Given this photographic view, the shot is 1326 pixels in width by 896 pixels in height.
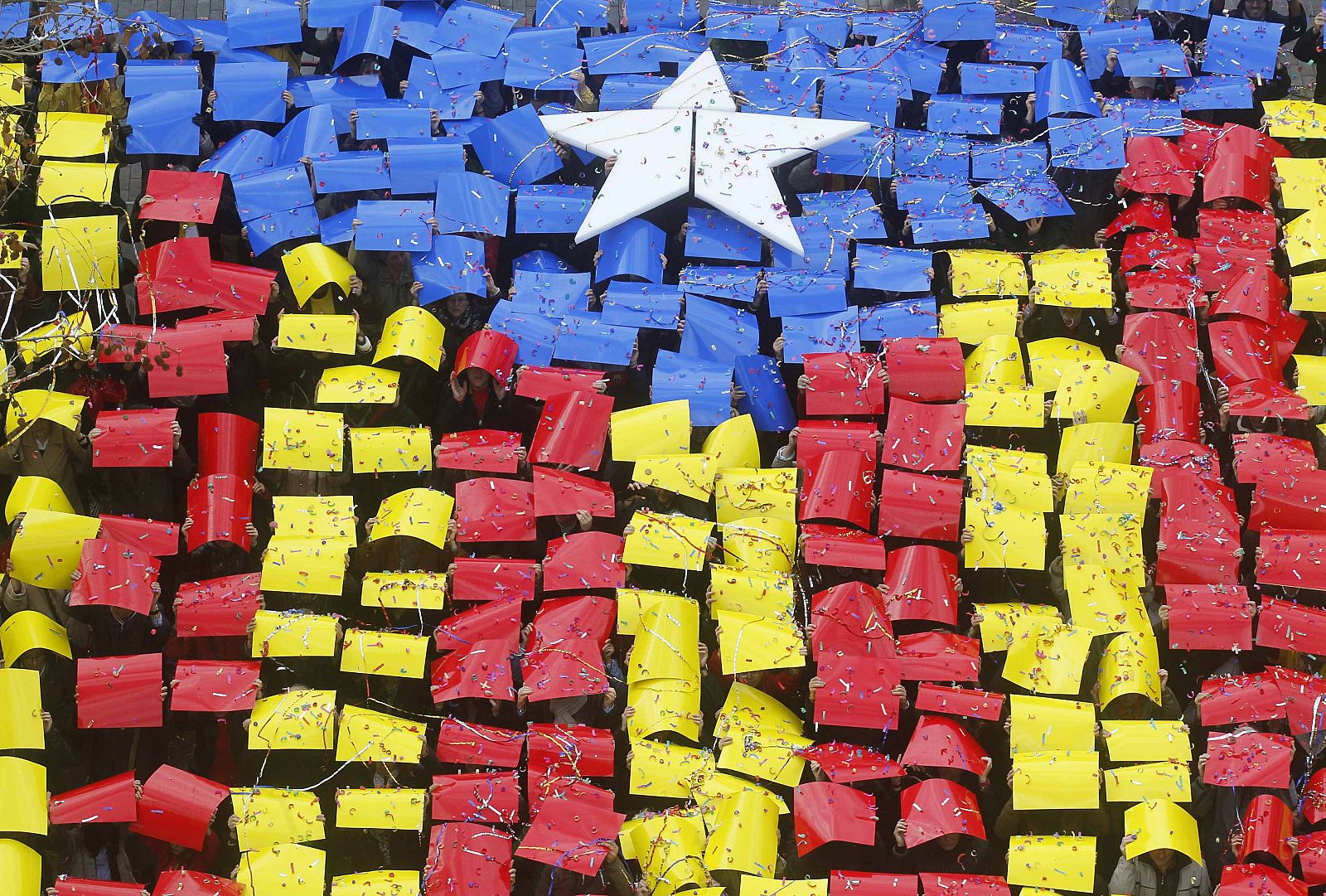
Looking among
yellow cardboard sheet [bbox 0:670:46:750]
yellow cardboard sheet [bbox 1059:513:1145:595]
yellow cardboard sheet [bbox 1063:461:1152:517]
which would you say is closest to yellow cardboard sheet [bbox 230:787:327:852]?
yellow cardboard sheet [bbox 0:670:46:750]

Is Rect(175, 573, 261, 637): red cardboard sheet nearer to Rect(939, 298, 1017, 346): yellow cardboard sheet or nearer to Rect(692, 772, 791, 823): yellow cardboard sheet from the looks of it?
Rect(692, 772, 791, 823): yellow cardboard sheet

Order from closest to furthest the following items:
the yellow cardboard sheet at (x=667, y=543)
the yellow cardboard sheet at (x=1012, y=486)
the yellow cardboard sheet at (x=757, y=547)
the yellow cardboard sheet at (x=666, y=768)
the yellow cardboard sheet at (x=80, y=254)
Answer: the yellow cardboard sheet at (x=666, y=768) → the yellow cardboard sheet at (x=667, y=543) → the yellow cardboard sheet at (x=757, y=547) → the yellow cardboard sheet at (x=1012, y=486) → the yellow cardboard sheet at (x=80, y=254)

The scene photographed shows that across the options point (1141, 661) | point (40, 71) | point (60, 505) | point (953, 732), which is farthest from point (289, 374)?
point (1141, 661)

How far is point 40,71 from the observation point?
31.0ft

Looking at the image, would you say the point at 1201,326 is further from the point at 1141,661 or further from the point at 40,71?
the point at 40,71

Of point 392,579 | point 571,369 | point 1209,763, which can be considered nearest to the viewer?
point 1209,763

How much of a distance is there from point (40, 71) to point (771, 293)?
473 centimetres

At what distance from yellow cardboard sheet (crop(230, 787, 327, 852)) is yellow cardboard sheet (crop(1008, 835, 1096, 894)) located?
3.15 meters

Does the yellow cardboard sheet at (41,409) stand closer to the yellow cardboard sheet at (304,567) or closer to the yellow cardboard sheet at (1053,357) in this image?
the yellow cardboard sheet at (304,567)

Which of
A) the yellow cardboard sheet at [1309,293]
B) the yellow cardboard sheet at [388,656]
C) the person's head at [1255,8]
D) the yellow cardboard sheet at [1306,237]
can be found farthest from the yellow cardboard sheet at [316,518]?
the person's head at [1255,8]

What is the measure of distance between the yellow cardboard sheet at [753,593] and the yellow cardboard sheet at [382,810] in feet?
5.81

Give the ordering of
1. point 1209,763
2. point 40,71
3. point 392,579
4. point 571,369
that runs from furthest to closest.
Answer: point 40,71 → point 571,369 → point 392,579 → point 1209,763

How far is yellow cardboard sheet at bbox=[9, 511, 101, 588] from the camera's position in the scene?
756 cm

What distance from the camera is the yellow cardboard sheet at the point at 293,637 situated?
7398 mm
